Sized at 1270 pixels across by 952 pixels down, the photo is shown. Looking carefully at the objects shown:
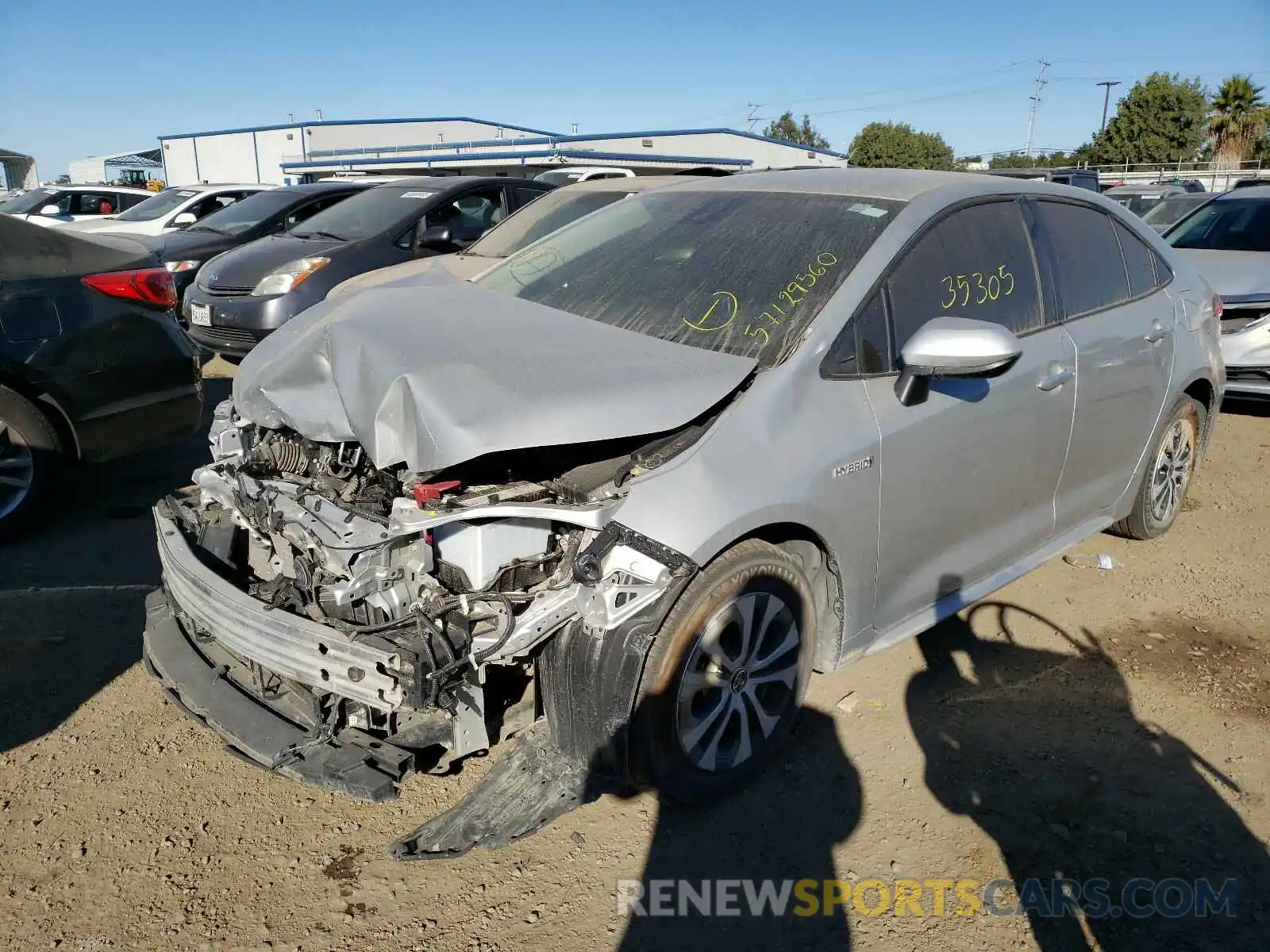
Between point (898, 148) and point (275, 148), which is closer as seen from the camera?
point (275, 148)

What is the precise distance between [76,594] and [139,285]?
1.66 metres

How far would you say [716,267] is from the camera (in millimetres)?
3332

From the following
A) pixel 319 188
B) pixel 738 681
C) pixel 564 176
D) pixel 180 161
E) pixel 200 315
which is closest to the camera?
pixel 738 681

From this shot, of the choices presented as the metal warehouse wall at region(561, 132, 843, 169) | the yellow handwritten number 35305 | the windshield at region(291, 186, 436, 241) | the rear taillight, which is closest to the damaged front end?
the yellow handwritten number 35305

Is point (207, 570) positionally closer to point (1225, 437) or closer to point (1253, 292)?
point (1225, 437)

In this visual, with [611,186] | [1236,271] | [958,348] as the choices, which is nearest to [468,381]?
[958,348]

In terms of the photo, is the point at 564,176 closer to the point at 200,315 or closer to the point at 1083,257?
the point at 200,315

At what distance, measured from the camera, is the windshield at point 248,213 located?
1018 centimetres

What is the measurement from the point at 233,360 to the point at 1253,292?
27.4 ft

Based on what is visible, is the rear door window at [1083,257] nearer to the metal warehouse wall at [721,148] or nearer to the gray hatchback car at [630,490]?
the gray hatchback car at [630,490]

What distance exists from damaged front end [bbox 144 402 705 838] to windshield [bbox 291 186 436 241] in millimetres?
5972

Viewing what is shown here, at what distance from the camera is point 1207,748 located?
3.24 m

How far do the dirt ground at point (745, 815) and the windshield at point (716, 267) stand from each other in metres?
1.43

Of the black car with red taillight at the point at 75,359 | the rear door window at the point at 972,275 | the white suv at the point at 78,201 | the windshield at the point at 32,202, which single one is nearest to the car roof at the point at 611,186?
the black car with red taillight at the point at 75,359
